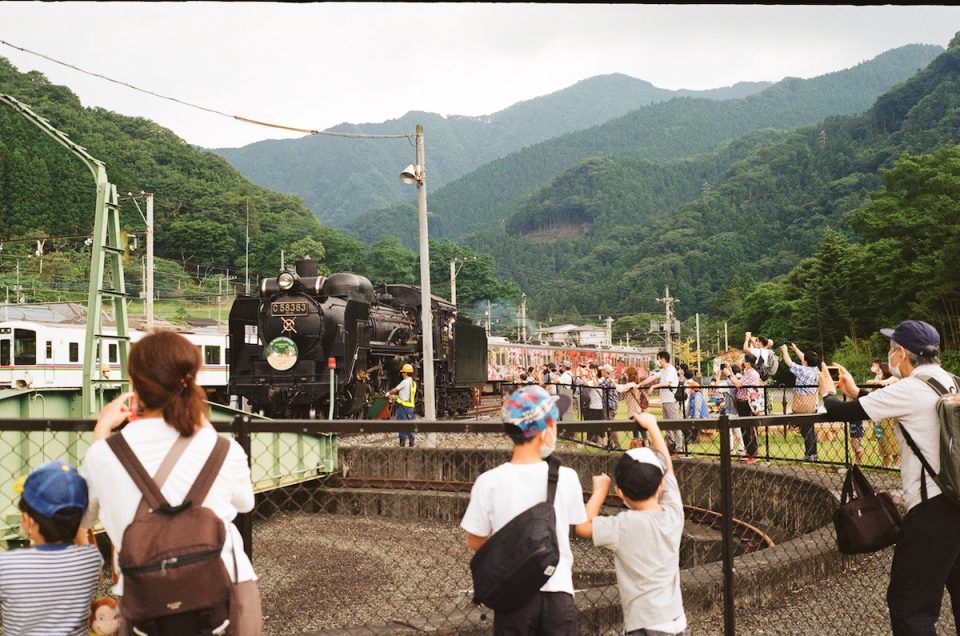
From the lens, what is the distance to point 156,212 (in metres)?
81.7

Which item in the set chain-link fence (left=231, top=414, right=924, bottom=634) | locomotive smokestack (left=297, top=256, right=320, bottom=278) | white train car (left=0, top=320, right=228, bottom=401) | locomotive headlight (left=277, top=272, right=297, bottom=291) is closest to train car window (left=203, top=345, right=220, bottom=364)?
white train car (left=0, top=320, right=228, bottom=401)

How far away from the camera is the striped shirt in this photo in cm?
261

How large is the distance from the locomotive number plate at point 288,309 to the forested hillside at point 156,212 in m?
39.6

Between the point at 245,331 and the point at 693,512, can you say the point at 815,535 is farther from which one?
the point at 245,331

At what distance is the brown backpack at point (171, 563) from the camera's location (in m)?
2.36

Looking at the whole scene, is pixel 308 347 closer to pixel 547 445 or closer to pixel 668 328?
pixel 547 445

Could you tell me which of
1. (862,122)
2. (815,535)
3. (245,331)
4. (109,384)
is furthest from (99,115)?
(862,122)

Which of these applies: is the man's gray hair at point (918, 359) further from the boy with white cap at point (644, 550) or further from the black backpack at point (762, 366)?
the black backpack at point (762, 366)

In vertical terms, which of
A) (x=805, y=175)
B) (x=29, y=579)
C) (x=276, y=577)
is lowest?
(x=276, y=577)

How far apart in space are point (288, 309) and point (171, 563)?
575 inches

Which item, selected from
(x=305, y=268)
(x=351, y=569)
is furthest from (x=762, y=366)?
(x=305, y=268)

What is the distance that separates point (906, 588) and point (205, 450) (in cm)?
307

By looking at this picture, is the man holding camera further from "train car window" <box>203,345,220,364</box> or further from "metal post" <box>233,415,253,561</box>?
"train car window" <box>203,345,220,364</box>

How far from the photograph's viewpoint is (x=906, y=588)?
3.60 m
